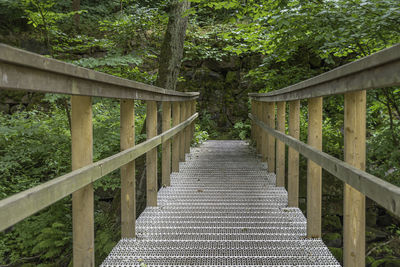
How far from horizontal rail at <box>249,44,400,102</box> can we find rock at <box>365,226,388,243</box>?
179 inches

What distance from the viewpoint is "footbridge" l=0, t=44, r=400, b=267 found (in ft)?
4.85

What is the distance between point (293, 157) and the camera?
12.9 feet

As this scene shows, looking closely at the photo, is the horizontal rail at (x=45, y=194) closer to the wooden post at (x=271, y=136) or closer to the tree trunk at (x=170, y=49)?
the wooden post at (x=271, y=136)

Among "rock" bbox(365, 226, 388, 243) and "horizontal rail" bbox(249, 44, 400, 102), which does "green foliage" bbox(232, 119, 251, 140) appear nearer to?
"rock" bbox(365, 226, 388, 243)

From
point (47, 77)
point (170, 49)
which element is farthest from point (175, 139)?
point (47, 77)

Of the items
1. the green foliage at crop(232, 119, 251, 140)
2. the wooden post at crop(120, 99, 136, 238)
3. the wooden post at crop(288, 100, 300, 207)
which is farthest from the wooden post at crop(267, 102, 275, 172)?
the green foliage at crop(232, 119, 251, 140)

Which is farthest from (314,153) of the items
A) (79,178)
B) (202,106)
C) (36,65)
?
(202,106)

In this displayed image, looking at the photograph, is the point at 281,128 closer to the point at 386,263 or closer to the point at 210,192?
the point at 210,192

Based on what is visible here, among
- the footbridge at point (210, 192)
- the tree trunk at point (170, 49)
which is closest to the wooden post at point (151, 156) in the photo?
the footbridge at point (210, 192)

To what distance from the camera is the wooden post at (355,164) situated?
2.10 m

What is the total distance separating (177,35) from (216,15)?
10.2 m

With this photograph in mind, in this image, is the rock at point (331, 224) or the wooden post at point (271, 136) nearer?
the wooden post at point (271, 136)

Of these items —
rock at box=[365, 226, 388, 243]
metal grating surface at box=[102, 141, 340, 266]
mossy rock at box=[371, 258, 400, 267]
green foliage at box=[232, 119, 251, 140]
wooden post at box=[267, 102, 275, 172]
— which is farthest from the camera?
green foliage at box=[232, 119, 251, 140]

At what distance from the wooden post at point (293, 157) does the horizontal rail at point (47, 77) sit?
6.63 ft
